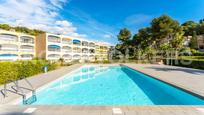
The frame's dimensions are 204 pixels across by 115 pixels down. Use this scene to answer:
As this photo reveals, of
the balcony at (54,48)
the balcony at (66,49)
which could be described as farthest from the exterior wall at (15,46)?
the balcony at (66,49)

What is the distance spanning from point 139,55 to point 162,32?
10.5 m

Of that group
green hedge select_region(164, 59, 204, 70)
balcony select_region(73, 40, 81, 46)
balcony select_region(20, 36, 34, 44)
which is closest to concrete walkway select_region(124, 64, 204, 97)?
green hedge select_region(164, 59, 204, 70)

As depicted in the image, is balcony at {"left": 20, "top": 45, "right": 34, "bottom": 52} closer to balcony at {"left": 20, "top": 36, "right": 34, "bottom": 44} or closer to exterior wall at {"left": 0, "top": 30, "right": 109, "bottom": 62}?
exterior wall at {"left": 0, "top": 30, "right": 109, "bottom": 62}

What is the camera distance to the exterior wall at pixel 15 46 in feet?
119

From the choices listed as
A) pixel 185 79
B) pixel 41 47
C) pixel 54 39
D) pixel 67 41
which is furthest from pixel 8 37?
pixel 185 79

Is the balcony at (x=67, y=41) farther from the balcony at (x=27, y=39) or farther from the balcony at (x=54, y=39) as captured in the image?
the balcony at (x=27, y=39)

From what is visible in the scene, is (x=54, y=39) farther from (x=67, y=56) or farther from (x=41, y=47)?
(x=67, y=56)

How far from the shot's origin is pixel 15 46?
39.5 metres

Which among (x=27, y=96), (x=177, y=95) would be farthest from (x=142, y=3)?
(x=27, y=96)

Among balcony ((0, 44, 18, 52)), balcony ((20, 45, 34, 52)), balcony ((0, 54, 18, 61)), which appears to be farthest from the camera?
balcony ((20, 45, 34, 52))

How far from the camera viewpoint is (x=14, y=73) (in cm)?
1252

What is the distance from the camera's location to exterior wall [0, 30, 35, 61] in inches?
1428

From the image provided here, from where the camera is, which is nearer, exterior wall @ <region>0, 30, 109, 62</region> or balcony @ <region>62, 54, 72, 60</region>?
exterior wall @ <region>0, 30, 109, 62</region>

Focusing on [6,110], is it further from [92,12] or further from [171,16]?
[171,16]
